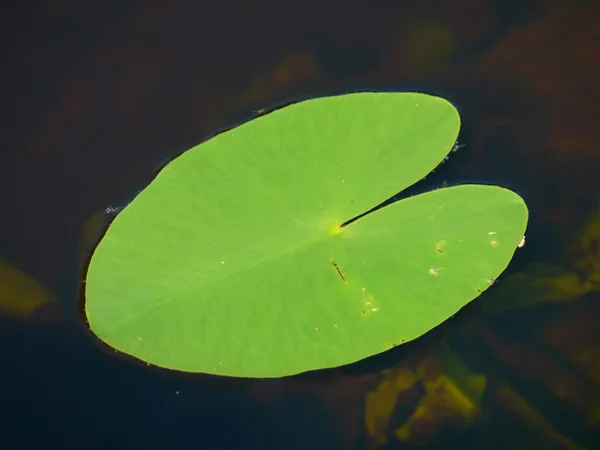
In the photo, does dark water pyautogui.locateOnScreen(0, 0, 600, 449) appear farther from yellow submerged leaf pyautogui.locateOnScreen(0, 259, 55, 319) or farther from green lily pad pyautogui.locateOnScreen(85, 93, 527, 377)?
green lily pad pyautogui.locateOnScreen(85, 93, 527, 377)

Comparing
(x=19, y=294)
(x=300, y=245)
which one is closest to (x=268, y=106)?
(x=300, y=245)

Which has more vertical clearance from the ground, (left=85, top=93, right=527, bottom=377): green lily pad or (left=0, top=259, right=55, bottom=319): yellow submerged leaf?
(left=0, top=259, right=55, bottom=319): yellow submerged leaf

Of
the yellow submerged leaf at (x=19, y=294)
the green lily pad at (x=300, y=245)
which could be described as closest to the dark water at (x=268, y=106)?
the yellow submerged leaf at (x=19, y=294)

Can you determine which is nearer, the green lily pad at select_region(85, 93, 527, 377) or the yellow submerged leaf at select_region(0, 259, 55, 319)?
the green lily pad at select_region(85, 93, 527, 377)

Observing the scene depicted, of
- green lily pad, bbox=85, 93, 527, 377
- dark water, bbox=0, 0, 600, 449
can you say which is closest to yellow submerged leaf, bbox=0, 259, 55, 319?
dark water, bbox=0, 0, 600, 449

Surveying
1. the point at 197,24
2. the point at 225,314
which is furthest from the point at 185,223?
the point at 197,24

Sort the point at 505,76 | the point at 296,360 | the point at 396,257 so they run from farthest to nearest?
1. the point at 505,76
2. the point at 396,257
3. the point at 296,360

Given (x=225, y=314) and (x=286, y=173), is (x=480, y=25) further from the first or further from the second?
(x=225, y=314)
